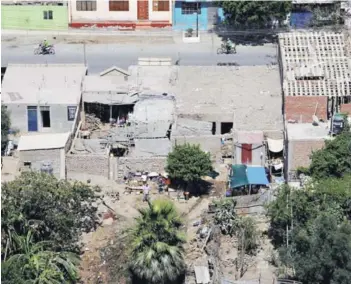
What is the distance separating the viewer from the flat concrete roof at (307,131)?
40.3m

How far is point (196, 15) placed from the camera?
56531 millimetres

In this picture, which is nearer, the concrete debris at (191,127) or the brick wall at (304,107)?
the brick wall at (304,107)

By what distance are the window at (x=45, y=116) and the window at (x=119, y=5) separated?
495 inches

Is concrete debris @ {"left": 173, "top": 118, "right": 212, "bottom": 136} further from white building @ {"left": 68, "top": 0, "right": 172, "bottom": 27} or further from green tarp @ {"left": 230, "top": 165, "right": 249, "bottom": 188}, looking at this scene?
white building @ {"left": 68, "top": 0, "right": 172, "bottom": 27}

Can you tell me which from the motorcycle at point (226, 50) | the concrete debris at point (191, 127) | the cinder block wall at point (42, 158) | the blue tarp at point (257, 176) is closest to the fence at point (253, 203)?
the blue tarp at point (257, 176)

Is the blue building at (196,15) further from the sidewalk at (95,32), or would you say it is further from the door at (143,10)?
the door at (143,10)

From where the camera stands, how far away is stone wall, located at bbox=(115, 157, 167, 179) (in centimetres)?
4172

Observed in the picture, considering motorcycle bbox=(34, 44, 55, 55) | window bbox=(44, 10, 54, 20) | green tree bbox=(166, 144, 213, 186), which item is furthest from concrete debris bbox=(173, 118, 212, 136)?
window bbox=(44, 10, 54, 20)

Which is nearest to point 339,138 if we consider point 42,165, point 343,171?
point 343,171

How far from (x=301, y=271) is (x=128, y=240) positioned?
625 cm

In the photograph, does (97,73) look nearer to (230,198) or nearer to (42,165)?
(42,165)

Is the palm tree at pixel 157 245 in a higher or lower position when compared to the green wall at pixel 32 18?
lower

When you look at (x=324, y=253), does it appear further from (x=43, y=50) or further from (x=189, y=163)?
(x=43, y=50)

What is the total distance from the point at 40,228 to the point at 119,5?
2345 centimetres
